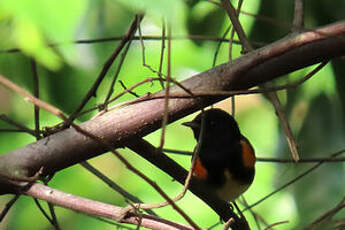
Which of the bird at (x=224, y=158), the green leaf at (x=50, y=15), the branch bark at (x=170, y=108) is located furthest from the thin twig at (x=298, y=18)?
the bird at (x=224, y=158)

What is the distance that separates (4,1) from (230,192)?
74.5 inches

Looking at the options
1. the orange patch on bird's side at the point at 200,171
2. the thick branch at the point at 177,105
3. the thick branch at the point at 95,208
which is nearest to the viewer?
the thick branch at the point at 177,105

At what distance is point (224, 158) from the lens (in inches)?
93.1

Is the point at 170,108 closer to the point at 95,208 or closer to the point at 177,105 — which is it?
the point at 177,105

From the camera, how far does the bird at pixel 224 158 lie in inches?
88.2

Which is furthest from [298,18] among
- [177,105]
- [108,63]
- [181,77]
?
[181,77]

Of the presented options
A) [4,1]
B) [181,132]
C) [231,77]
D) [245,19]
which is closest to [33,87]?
[231,77]

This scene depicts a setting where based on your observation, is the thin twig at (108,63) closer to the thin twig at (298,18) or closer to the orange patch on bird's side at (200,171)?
the thin twig at (298,18)

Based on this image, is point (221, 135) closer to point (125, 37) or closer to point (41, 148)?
point (125, 37)

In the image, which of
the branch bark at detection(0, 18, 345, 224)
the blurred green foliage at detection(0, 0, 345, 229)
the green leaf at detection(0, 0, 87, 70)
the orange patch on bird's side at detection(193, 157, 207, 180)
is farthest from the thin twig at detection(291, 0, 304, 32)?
the orange patch on bird's side at detection(193, 157, 207, 180)

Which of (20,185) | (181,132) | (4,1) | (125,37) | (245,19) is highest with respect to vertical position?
(245,19)

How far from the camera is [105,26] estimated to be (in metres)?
1.64

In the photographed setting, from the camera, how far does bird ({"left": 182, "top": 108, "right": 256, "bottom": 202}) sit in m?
2.24

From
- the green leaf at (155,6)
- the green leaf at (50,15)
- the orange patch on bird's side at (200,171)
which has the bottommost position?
the green leaf at (155,6)
